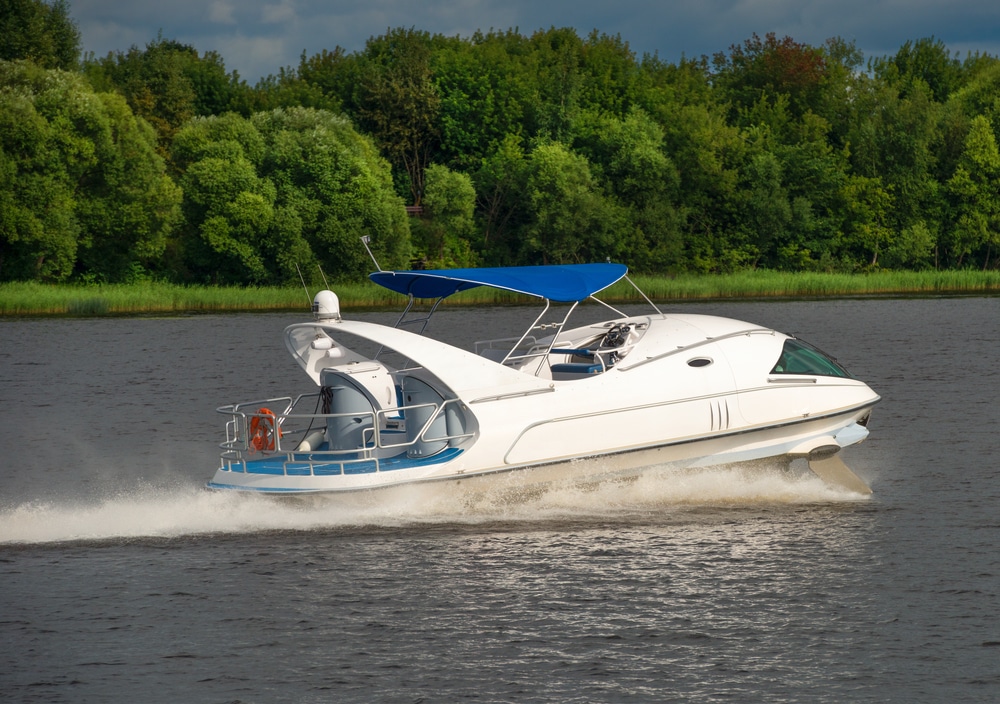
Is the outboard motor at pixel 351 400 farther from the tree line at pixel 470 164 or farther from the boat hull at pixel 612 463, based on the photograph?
the tree line at pixel 470 164

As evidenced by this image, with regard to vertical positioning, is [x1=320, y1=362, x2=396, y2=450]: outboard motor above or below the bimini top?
below

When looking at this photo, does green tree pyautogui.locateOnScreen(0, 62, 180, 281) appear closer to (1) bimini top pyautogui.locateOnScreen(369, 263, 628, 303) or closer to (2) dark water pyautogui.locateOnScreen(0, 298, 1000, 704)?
(2) dark water pyautogui.locateOnScreen(0, 298, 1000, 704)

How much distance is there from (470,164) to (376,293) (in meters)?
27.2

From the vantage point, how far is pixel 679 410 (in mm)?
15609

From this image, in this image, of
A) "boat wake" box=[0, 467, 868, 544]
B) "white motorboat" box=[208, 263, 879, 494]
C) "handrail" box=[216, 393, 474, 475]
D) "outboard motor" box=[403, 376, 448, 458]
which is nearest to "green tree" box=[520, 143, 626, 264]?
"white motorboat" box=[208, 263, 879, 494]

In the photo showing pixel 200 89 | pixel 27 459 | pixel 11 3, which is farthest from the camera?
pixel 200 89

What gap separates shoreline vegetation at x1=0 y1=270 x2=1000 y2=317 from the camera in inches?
2116

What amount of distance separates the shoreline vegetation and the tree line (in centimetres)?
431

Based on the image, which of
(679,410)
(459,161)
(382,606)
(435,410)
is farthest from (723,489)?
(459,161)

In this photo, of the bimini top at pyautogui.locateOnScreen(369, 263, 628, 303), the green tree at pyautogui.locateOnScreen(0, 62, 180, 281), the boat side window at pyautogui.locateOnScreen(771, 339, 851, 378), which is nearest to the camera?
the bimini top at pyautogui.locateOnScreen(369, 263, 628, 303)

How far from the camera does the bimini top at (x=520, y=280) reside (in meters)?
15.7

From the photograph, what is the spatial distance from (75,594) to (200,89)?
7904cm

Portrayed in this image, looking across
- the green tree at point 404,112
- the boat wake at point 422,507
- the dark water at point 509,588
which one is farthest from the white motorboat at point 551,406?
the green tree at point 404,112

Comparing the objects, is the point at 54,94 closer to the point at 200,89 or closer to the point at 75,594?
the point at 200,89
